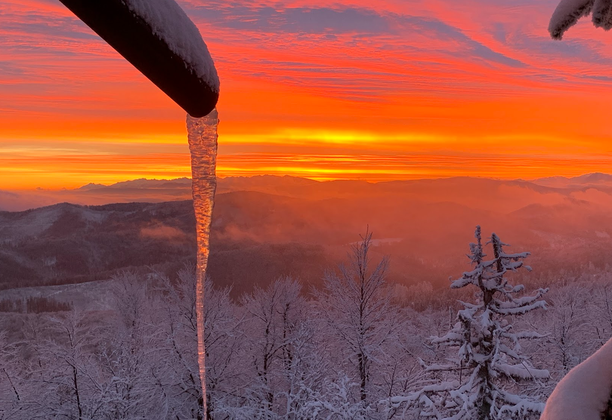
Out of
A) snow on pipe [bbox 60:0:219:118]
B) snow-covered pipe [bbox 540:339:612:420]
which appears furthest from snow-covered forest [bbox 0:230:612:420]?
snow on pipe [bbox 60:0:219:118]

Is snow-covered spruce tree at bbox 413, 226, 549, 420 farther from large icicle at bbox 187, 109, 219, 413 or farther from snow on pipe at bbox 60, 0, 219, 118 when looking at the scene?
snow on pipe at bbox 60, 0, 219, 118

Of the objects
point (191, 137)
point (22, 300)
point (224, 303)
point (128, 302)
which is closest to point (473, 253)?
point (191, 137)

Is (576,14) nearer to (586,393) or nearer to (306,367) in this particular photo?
(586,393)

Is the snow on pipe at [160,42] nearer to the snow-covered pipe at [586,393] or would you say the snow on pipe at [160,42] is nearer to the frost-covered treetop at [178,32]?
the frost-covered treetop at [178,32]

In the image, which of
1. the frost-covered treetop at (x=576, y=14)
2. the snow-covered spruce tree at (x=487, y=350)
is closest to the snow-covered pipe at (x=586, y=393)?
the frost-covered treetop at (x=576, y=14)

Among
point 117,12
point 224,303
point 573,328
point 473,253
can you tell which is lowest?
point 573,328

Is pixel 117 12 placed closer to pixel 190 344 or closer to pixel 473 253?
pixel 473 253

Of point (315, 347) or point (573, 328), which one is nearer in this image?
point (315, 347)
